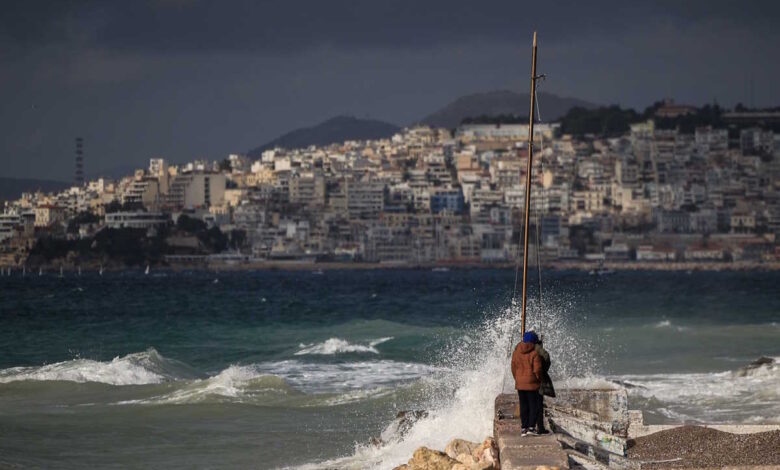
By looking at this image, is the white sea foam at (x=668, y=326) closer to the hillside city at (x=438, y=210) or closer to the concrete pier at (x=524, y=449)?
the concrete pier at (x=524, y=449)

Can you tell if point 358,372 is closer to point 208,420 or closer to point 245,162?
point 208,420

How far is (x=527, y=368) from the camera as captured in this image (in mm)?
9305

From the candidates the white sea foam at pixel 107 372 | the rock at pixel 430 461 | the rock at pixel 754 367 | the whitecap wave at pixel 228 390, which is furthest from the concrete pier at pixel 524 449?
the white sea foam at pixel 107 372

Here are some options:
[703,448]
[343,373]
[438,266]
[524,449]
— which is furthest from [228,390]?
[438,266]

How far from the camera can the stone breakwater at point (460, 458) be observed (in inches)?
359

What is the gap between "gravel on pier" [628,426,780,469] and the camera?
930 cm

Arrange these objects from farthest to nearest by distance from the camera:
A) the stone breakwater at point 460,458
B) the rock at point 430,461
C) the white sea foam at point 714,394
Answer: the white sea foam at point 714,394 < the rock at point 430,461 < the stone breakwater at point 460,458

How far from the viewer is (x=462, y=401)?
478 inches

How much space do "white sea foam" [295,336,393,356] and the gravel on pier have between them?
16.2 m

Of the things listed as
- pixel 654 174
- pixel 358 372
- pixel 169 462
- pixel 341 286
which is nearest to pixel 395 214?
pixel 654 174

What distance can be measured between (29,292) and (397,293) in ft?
56.2

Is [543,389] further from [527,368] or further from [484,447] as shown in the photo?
[484,447]

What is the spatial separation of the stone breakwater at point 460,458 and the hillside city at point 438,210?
3755 inches

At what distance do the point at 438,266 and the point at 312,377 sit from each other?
100179mm
